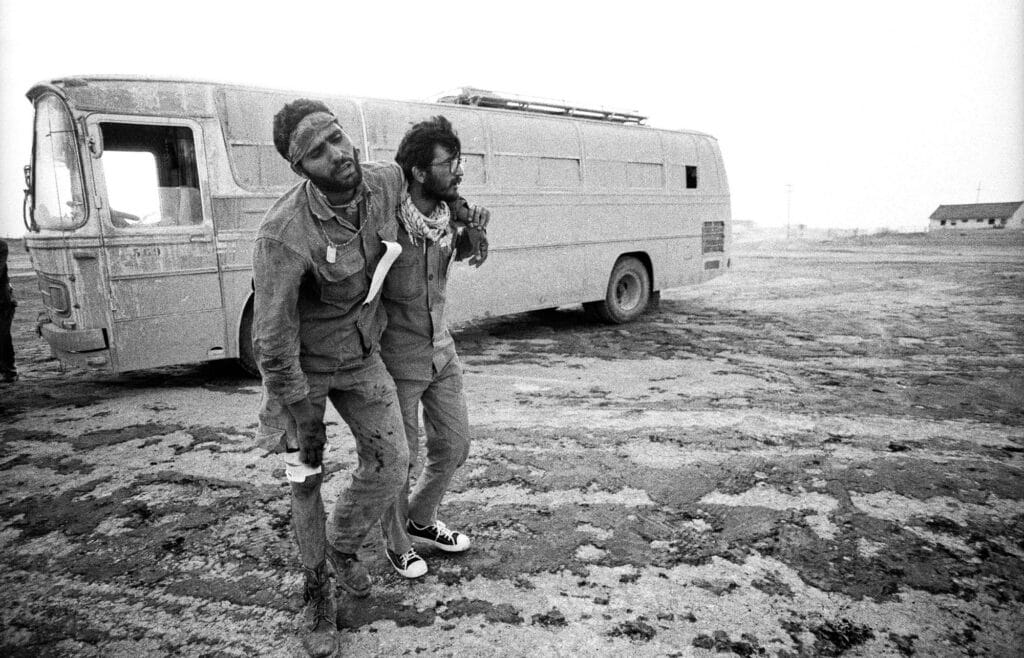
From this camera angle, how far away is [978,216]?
66438 mm

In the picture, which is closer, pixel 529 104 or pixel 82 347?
pixel 82 347

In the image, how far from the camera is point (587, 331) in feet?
26.7

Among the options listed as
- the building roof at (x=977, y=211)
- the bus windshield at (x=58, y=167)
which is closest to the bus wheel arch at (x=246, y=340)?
the bus windshield at (x=58, y=167)

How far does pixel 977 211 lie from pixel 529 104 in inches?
3192

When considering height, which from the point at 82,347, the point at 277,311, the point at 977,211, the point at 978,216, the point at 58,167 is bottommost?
the point at 82,347

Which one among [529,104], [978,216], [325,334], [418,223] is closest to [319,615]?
[325,334]

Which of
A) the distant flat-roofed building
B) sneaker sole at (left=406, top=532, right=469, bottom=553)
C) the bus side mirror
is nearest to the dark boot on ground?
sneaker sole at (left=406, top=532, right=469, bottom=553)

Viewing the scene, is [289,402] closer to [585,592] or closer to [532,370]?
[585,592]

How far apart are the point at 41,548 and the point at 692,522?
3.08 m

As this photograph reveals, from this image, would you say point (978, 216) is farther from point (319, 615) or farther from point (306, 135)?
point (319, 615)

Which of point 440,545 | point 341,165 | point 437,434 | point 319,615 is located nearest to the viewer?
point 341,165

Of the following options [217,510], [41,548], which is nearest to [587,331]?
[217,510]

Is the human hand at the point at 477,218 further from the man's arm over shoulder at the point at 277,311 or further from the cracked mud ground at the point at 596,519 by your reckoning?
the cracked mud ground at the point at 596,519

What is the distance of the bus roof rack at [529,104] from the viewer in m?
7.10
